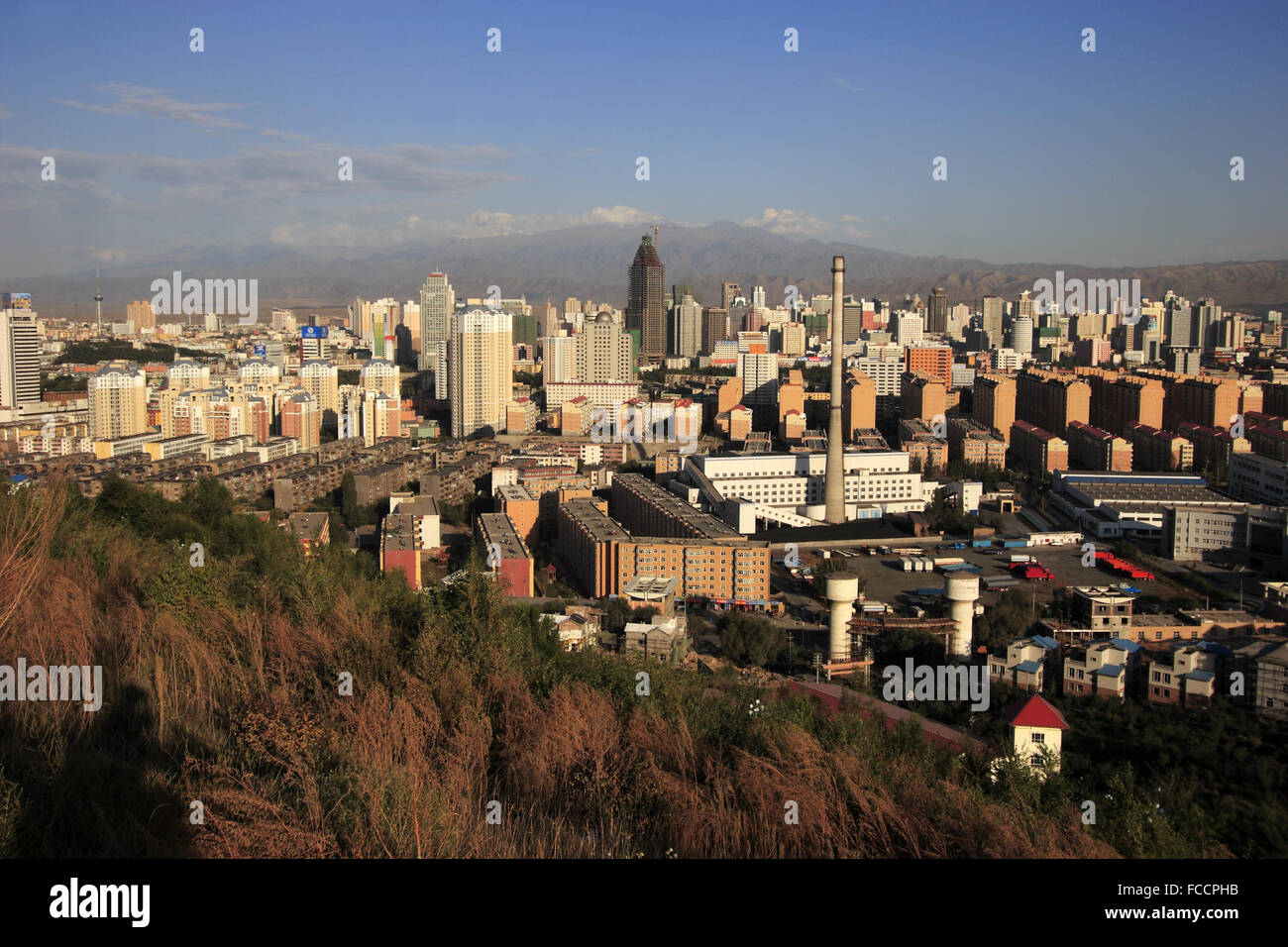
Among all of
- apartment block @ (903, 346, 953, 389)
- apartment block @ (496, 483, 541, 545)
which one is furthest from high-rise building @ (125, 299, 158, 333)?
apartment block @ (496, 483, 541, 545)

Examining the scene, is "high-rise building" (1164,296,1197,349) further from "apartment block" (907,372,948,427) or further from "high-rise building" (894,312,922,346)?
"apartment block" (907,372,948,427)

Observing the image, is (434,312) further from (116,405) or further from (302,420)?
(116,405)

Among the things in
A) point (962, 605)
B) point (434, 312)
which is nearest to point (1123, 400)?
point (962, 605)

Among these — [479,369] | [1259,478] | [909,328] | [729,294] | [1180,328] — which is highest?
[729,294]

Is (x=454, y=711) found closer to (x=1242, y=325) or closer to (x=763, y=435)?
(x=763, y=435)

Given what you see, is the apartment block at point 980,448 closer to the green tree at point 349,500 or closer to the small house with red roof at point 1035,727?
the green tree at point 349,500

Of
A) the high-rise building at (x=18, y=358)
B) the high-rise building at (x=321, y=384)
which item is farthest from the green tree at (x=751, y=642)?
the high-rise building at (x=18, y=358)
